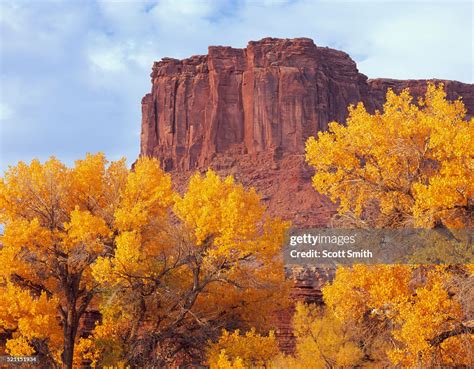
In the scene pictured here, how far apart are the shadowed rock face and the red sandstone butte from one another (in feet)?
0.50

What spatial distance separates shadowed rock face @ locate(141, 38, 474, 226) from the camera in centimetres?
9569

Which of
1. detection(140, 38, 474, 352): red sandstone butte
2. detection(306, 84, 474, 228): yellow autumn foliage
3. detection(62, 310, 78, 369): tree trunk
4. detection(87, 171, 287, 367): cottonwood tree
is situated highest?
detection(140, 38, 474, 352): red sandstone butte

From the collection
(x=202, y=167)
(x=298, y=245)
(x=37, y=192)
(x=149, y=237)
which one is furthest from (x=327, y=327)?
(x=202, y=167)

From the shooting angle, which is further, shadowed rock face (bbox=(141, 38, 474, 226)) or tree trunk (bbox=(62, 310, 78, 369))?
shadowed rock face (bbox=(141, 38, 474, 226))

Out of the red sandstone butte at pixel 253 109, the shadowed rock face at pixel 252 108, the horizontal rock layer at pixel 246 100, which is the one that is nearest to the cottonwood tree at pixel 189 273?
the red sandstone butte at pixel 253 109

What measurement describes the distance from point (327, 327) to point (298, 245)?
55.8ft

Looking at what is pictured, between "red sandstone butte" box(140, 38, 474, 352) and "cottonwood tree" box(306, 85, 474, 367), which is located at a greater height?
"red sandstone butte" box(140, 38, 474, 352)

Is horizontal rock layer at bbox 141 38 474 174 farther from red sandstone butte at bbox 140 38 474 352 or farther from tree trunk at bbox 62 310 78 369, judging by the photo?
tree trunk at bbox 62 310 78 369

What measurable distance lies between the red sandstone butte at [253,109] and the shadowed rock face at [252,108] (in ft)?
0.50

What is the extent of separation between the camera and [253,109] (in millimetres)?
101625

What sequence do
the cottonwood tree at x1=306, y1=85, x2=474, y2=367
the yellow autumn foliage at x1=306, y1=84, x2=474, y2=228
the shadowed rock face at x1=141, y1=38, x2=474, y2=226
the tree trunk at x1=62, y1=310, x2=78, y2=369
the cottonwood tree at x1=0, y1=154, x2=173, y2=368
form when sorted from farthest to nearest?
1. the shadowed rock face at x1=141, y1=38, x2=474, y2=226
2. the tree trunk at x1=62, y1=310, x2=78, y2=369
3. the cottonwood tree at x1=0, y1=154, x2=173, y2=368
4. the yellow autumn foliage at x1=306, y1=84, x2=474, y2=228
5. the cottonwood tree at x1=306, y1=85, x2=474, y2=367

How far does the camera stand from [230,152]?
326ft

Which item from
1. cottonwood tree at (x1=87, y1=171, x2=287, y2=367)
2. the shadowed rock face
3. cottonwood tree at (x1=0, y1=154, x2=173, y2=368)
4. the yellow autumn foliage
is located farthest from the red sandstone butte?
the yellow autumn foliage

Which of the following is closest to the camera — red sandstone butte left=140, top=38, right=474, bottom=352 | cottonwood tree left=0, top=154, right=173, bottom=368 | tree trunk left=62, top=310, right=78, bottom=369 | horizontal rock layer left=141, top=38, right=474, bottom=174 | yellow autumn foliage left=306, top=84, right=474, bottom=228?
yellow autumn foliage left=306, top=84, right=474, bottom=228
